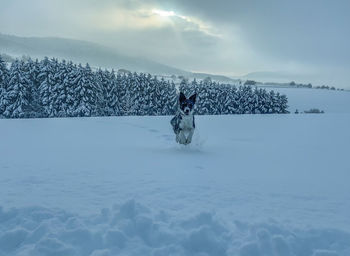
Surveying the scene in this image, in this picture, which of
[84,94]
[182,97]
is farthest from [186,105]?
[84,94]

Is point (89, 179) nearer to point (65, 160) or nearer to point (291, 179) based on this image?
point (65, 160)

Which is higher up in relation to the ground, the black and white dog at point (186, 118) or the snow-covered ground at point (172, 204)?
the black and white dog at point (186, 118)

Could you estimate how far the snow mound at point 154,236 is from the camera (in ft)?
11.5

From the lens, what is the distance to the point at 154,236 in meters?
3.79

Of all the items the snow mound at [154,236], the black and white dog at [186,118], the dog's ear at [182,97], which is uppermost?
the dog's ear at [182,97]

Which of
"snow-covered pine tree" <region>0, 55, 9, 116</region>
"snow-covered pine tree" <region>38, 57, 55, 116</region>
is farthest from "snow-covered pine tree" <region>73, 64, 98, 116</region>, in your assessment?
"snow-covered pine tree" <region>0, 55, 9, 116</region>

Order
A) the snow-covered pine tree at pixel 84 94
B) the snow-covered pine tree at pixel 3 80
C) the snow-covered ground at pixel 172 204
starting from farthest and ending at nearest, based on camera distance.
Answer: the snow-covered pine tree at pixel 84 94
the snow-covered pine tree at pixel 3 80
the snow-covered ground at pixel 172 204

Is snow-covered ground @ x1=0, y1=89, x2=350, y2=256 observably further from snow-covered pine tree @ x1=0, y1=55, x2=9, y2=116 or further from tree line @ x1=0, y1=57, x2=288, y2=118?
A: snow-covered pine tree @ x1=0, y1=55, x2=9, y2=116

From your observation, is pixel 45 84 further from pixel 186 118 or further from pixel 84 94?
pixel 186 118

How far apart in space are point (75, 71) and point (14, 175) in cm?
4286

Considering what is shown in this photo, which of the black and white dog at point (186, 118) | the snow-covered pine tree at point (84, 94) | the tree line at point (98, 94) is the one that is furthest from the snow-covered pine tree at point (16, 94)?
the black and white dog at point (186, 118)

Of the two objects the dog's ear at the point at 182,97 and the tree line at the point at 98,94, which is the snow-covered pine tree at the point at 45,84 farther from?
the dog's ear at the point at 182,97

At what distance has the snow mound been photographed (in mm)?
3490

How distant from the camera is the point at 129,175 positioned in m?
6.42
